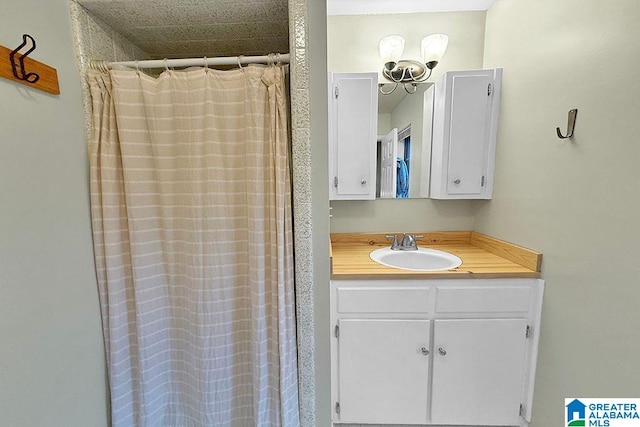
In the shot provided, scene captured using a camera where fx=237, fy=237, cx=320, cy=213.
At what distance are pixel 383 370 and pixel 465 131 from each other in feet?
4.93

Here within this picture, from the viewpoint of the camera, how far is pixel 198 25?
1.02m

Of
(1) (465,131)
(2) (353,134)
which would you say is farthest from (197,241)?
(1) (465,131)

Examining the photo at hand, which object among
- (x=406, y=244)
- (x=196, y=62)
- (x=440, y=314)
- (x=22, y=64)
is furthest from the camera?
(x=406, y=244)

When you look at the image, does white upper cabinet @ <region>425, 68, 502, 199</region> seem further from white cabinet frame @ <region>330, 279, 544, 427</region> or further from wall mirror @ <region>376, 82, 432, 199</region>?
white cabinet frame @ <region>330, 279, 544, 427</region>

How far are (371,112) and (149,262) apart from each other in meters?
1.45

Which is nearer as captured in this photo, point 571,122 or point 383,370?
point 571,122

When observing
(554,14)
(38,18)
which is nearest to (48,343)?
(38,18)

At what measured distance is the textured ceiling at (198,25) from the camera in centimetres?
90

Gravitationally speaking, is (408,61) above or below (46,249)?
above

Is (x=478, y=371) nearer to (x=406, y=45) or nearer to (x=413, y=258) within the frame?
(x=413, y=258)

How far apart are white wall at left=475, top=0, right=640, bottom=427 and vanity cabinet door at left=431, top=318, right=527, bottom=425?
105mm

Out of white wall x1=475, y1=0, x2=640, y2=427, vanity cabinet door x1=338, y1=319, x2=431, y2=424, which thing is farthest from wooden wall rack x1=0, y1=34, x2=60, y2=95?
white wall x1=475, y1=0, x2=640, y2=427

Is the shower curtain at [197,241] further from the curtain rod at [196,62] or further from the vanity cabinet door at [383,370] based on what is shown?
the vanity cabinet door at [383,370]

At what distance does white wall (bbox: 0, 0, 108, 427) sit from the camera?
0.69 meters
